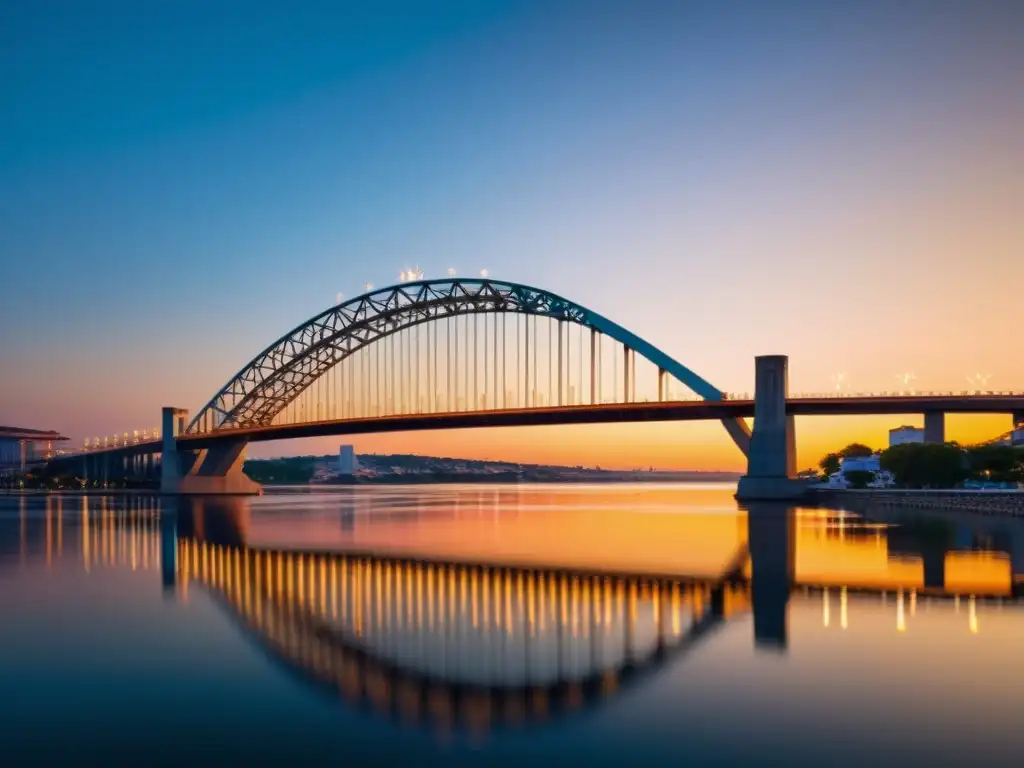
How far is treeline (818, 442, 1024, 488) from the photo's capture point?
2532 inches

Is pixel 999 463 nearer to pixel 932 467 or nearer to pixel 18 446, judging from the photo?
pixel 932 467

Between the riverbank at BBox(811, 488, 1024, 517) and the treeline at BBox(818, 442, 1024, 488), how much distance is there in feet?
8.26

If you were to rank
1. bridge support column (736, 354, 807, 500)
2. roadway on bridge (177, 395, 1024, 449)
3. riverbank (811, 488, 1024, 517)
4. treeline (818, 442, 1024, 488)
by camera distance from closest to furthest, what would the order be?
riverbank (811, 488, 1024, 517)
bridge support column (736, 354, 807, 500)
roadway on bridge (177, 395, 1024, 449)
treeline (818, 442, 1024, 488)

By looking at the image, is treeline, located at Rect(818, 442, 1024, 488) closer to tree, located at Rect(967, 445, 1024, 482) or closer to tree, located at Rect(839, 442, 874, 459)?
tree, located at Rect(967, 445, 1024, 482)

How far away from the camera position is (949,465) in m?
64.0

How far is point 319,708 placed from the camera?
1085cm

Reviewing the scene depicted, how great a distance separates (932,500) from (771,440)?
9.57m

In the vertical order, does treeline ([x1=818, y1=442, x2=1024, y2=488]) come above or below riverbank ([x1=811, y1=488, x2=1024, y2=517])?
above

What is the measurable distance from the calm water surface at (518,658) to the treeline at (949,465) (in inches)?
1512

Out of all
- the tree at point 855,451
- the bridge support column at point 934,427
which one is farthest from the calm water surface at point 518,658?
the tree at point 855,451

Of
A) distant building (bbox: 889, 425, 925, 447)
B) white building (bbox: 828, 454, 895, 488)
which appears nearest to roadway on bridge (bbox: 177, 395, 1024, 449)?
white building (bbox: 828, 454, 895, 488)

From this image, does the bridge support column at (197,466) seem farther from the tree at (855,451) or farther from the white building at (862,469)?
the tree at (855,451)

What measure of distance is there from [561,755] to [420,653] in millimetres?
4681

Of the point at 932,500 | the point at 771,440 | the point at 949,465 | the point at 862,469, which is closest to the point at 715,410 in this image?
the point at 771,440
